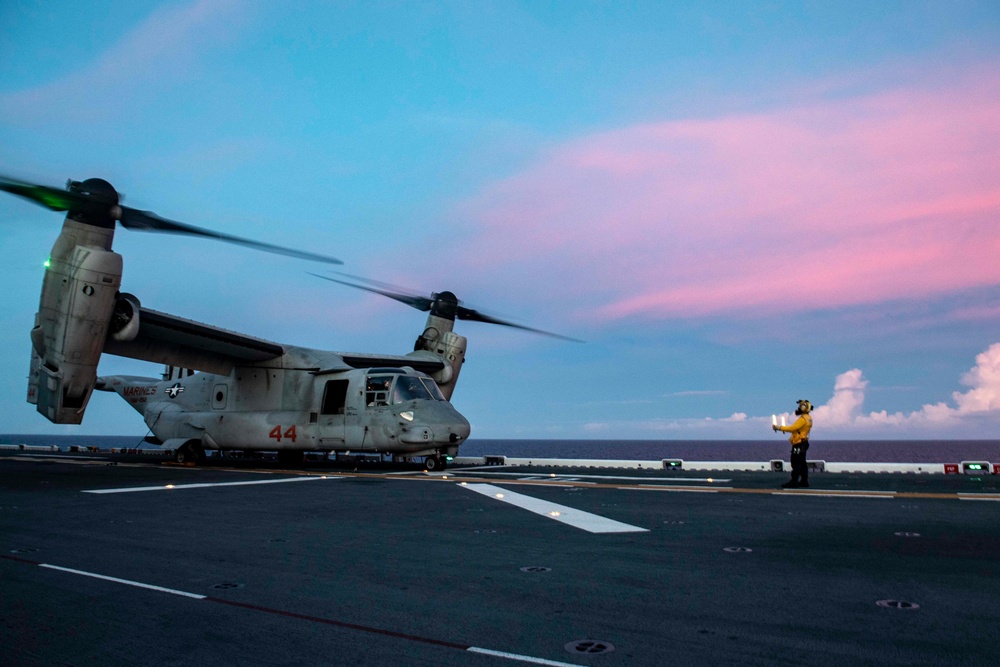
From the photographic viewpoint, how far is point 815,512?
9914 mm

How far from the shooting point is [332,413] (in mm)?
22125

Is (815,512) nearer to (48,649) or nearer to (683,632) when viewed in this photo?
(683,632)

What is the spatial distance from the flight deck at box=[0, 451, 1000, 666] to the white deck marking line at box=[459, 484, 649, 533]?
0.08 m

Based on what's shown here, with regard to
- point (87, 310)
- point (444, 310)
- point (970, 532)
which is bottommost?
point (970, 532)

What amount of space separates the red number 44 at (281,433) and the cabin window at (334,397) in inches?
52.5

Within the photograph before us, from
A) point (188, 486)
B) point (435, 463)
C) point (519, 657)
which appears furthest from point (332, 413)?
point (519, 657)

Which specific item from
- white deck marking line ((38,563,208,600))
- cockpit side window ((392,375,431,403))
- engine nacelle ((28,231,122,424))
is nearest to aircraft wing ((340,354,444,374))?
cockpit side window ((392,375,431,403))

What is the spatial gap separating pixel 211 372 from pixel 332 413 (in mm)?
5423

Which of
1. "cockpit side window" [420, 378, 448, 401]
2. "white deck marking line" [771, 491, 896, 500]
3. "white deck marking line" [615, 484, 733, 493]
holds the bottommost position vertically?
"white deck marking line" [615, 484, 733, 493]

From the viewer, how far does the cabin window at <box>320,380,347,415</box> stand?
2208 cm

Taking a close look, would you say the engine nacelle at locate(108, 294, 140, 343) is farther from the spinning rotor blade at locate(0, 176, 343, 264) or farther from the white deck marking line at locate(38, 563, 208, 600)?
the white deck marking line at locate(38, 563, 208, 600)

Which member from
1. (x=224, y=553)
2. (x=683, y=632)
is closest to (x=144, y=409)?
(x=224, y=553)

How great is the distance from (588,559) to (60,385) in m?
16.7

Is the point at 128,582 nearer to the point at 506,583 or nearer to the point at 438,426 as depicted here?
the point at 506,583
